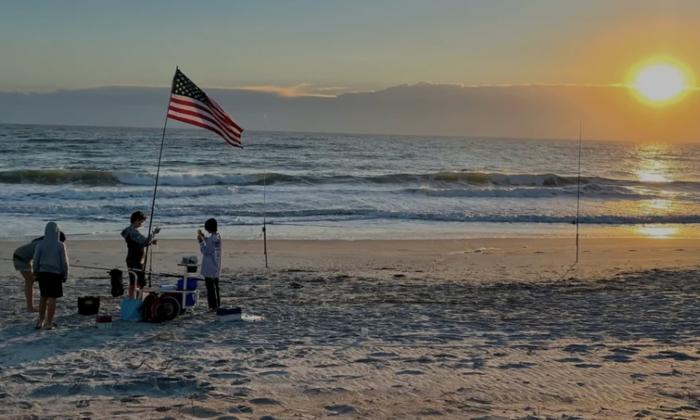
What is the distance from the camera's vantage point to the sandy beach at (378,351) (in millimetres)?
5902

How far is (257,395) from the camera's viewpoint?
6.10 meters

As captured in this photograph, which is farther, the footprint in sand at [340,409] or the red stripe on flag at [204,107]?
the red stripe on flag at [204,107]

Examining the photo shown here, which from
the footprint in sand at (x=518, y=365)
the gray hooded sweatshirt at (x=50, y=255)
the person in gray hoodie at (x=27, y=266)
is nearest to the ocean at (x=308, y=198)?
the person in gray hoodie at (x=27, y=266)

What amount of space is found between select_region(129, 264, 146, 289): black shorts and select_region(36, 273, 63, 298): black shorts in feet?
4.10

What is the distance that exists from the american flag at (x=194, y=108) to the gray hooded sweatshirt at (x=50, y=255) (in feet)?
8.69

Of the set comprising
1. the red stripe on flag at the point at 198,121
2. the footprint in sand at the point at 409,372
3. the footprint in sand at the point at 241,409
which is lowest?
the footprint in sand at the point at 409,372

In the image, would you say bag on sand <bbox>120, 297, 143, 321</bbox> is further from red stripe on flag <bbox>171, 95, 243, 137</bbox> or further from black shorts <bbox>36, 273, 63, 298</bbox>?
red stripe on flag <bbox>171, 95, 243, 137</bbox>

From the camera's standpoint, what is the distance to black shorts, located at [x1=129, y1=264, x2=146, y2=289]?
959cm

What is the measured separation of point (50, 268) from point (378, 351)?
3882 millimetres

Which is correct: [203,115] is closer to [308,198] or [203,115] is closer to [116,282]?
[116,282]

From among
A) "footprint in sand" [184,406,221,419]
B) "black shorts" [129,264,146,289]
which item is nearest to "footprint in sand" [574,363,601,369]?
"footprint in sand" [184,406,221,419]

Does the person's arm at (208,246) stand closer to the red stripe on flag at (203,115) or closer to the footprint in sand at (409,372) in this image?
the red stripe on flag at (203,115)

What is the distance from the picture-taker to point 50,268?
328 inches

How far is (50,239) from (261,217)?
16.0 meters
